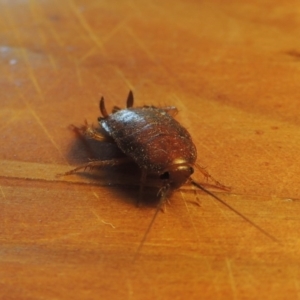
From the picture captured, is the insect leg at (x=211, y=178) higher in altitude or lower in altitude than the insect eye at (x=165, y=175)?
lower

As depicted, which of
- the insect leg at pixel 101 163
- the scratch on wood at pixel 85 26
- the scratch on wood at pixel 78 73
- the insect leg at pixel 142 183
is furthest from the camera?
the scratch on wood at pixel 85 26

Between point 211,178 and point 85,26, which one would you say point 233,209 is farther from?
point 85,26

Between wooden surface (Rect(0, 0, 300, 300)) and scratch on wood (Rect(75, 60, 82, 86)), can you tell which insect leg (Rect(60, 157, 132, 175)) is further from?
scratch on wood (Rect(75, 60, 82, 86))

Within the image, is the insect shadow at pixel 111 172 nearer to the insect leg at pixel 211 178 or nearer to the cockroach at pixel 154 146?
the cockroach at pixel 154 146

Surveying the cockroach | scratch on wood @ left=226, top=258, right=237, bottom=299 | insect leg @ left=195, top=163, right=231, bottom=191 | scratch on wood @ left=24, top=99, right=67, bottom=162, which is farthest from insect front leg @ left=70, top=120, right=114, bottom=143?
scratch on wood @ left=226, top=258, right=237, bottom=299

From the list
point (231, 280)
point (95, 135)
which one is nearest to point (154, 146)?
point (95, 135)

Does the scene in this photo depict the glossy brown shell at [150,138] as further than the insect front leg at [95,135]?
No

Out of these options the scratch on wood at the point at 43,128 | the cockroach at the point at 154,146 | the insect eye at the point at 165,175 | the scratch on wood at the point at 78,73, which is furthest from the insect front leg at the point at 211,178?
the scratch on wood at the point at 78,73
